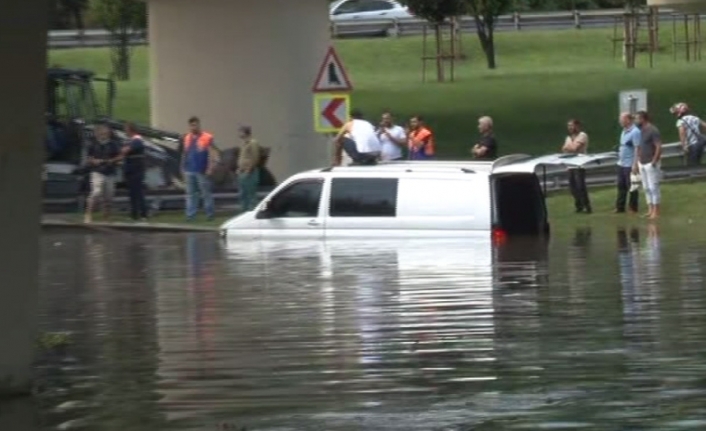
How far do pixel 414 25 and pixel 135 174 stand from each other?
35039 mm

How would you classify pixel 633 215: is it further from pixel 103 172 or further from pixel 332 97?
pixel 103 172

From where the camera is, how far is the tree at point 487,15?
49.8 meters

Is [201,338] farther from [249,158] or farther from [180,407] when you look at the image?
[249,158]

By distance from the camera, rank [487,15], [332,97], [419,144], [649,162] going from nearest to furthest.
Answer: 1. [332,97]
2. [649,162]
3. [419,144]
4. [487,15]

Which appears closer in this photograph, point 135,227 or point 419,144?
point 135,227

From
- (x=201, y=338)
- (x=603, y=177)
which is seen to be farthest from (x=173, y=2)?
(x=201, y=338)

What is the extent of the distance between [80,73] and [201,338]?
21193 millimetres

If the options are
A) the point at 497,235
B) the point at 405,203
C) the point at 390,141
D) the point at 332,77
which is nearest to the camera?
the point at 497,235

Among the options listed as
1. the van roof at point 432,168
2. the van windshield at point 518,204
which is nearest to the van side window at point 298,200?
the van roof at point 432,168

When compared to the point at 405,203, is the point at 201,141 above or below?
above

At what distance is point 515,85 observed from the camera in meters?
51.9

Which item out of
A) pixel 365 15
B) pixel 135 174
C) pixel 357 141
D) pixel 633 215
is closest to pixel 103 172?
pixel 135 174

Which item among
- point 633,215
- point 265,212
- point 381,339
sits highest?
point 265,212

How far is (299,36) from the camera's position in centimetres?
3509
